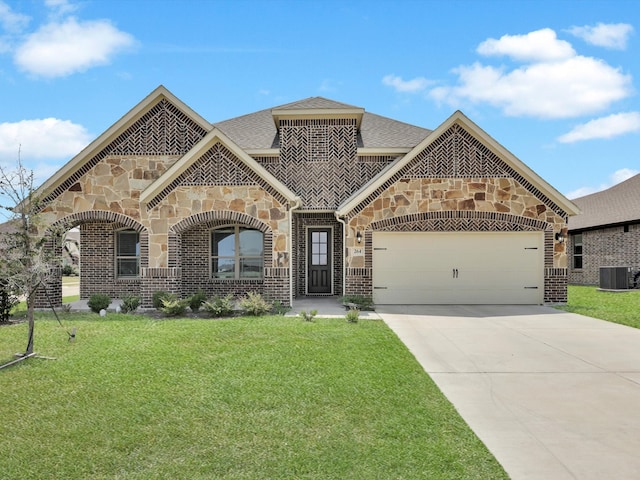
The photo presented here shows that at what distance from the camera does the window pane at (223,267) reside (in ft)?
53.5

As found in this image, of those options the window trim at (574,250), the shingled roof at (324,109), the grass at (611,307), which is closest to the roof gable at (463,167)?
the shingled roof at (324,109)

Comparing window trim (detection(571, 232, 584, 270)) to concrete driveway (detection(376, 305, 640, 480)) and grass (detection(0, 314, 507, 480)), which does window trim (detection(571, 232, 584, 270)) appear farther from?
grass (detection(0, 314, 507, 480))

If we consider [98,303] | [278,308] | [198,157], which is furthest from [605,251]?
[98,303]

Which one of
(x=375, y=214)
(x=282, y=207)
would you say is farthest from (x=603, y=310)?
(x=282, y=207)

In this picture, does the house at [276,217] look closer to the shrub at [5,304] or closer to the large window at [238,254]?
the large window at [238,254]

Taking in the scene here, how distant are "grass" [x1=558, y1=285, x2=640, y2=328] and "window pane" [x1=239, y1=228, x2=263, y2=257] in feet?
32.0

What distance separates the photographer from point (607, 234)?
24.9m

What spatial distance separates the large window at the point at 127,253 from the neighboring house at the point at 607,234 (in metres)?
22.0

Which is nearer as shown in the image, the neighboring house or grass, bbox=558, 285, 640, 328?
grass, bbox=558, 285, 640, 328

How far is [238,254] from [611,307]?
1206cm

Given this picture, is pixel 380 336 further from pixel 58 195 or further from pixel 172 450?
pixel 58 195

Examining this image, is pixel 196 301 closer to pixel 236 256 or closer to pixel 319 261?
pixel 236 256

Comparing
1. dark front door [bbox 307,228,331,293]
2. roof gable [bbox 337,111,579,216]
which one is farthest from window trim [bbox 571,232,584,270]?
dark front door [bbox 307,228,331,293]

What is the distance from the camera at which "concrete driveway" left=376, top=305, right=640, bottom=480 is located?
4551mm
